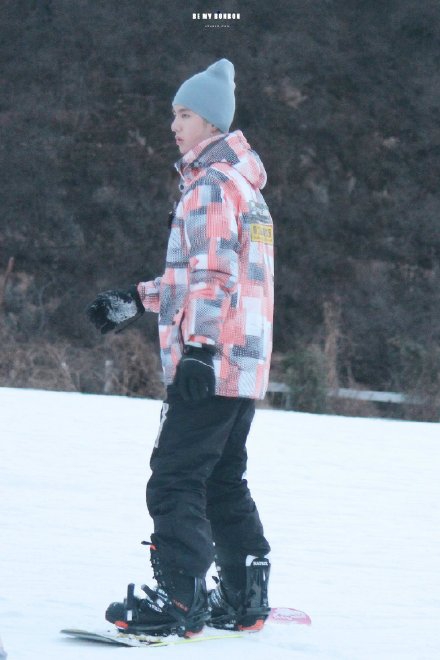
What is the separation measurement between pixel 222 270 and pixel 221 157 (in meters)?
0.32

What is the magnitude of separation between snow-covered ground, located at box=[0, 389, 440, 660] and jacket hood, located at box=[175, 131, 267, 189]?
41.7 inches

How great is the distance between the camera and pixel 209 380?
2799 millimetres

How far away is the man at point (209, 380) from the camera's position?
2869 mm

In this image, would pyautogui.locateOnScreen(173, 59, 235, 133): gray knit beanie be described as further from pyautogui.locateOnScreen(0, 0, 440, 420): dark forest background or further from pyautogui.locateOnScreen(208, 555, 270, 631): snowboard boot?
pyautogui.locateOnScreen(0, 0, 440, 420): dark forest background

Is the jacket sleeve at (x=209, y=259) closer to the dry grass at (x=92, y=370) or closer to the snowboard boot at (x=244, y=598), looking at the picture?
the snowboard boot at (x=244, y=598)

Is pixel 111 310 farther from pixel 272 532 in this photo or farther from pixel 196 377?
pixel 272 532

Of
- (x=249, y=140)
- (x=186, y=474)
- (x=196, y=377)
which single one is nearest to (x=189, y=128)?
(x=196, y=377)

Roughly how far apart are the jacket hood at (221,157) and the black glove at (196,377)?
470 millimetres

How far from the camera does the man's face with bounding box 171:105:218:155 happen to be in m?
3.14

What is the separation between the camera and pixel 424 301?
56.7 feet

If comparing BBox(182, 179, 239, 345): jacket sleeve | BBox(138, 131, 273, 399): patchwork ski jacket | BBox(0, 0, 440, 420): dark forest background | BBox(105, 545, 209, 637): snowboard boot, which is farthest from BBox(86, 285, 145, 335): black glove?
BBox(0, 0, 440, 420): dark forest background

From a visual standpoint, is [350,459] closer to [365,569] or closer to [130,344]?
[365,569]

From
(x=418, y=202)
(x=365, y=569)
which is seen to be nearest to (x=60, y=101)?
(x=418, y=202)

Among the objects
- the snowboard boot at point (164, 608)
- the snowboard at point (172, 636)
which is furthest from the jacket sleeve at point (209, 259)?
the snowboard at point (172, 636)
